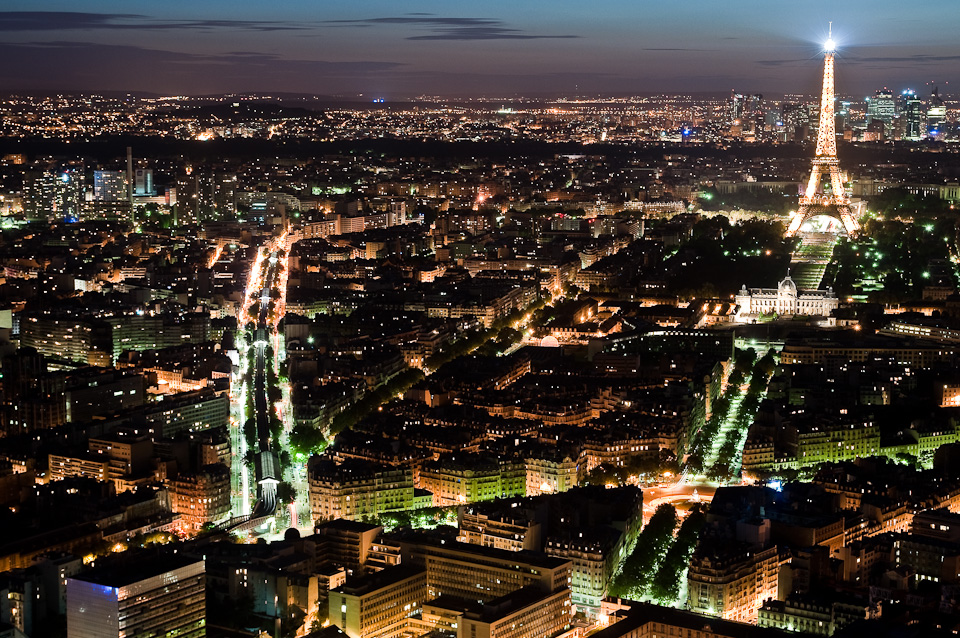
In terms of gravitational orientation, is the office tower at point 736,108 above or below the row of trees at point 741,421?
above

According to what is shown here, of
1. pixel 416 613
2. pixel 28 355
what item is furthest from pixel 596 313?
pixel 416 613

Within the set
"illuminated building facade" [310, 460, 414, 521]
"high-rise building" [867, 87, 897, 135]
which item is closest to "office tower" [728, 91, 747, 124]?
"high-rise building" [867, 87, 897, 135]

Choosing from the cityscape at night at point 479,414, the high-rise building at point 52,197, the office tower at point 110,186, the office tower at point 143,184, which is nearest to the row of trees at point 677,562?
the cityscape at night at point 479,414

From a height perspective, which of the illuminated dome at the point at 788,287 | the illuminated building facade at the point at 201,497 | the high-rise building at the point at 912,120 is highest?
the high-rise building at the point at 912,120

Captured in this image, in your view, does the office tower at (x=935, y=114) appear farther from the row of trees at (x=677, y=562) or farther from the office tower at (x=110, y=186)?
the row of trees at (x=677, y=562)

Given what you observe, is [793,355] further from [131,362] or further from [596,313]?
[131,362]

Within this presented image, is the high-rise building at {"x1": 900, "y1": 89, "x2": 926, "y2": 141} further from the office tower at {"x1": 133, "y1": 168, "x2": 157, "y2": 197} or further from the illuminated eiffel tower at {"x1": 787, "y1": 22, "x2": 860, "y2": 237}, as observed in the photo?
the office tower at {"x1": 133, "y1": 168, "x2": 157, "y2": 197}

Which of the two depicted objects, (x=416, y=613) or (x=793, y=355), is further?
(x=793, y=355)
